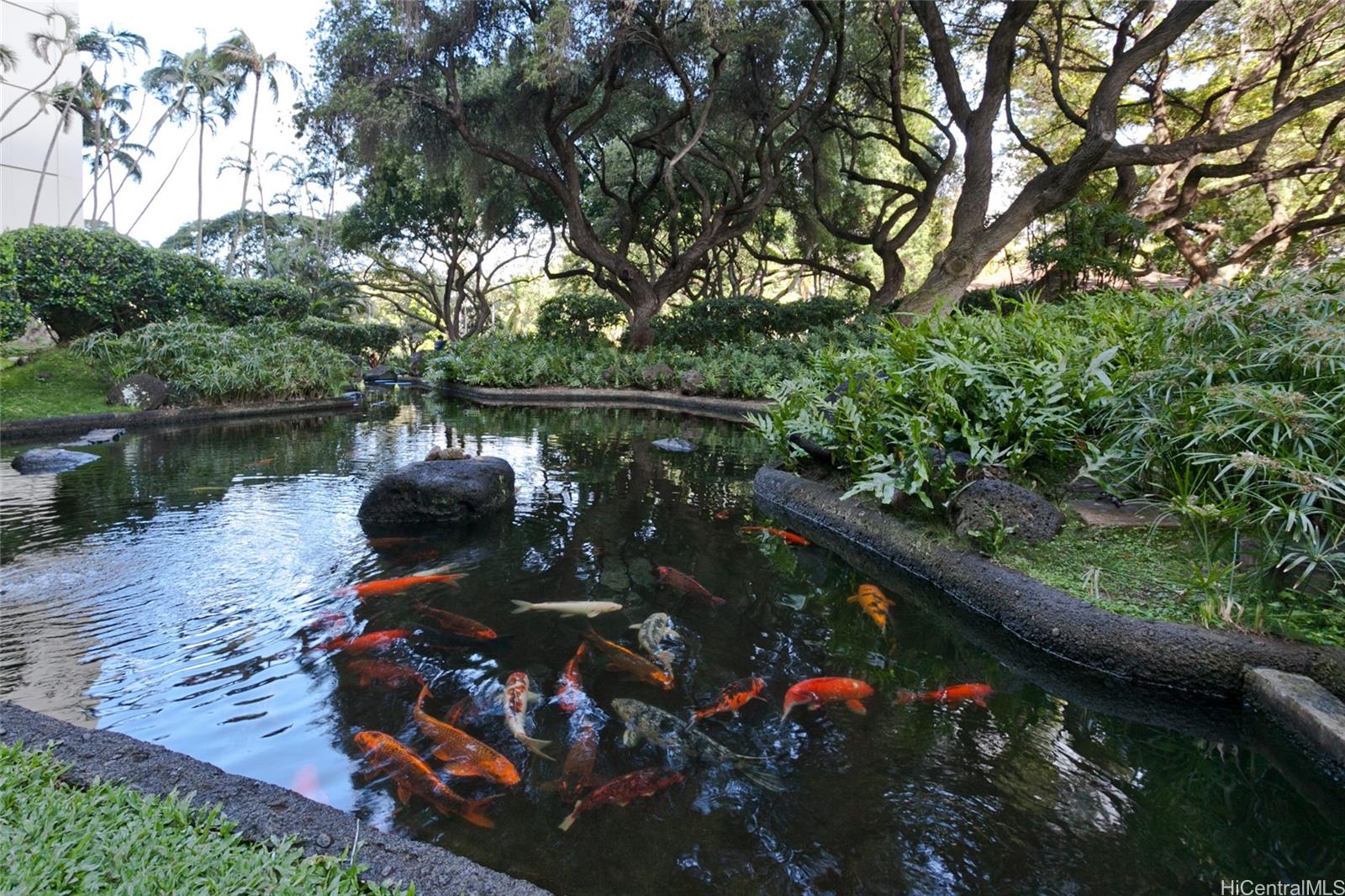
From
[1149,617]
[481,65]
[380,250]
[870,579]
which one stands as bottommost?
[870,579]

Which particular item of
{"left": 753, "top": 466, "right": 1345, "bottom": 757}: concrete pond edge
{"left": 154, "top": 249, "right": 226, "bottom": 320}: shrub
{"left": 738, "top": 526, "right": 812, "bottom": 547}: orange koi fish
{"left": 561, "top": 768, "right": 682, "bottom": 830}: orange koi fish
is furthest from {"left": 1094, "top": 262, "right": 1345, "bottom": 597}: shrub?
{"left": 154, "top": 249, "right": 226, "bottom": 320}: shrub

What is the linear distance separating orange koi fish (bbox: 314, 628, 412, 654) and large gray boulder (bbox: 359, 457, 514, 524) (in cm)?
252

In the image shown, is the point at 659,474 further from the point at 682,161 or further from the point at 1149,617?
the point at 682,161

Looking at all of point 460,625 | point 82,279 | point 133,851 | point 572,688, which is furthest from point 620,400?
point 133,851

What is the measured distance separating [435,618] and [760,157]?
16.8 m

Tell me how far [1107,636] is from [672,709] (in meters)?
2.51

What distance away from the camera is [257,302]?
17.9m

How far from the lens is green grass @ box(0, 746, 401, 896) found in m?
1.82

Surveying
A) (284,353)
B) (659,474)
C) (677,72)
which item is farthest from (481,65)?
(659,474)

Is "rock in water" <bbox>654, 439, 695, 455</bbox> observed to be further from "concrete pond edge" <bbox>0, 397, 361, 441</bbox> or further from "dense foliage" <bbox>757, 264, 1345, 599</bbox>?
"concrete pond edge" <bbox>0, 397, 361, 441</bbox>

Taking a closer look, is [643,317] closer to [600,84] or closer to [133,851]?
[600,84]

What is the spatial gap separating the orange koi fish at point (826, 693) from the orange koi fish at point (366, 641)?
2.29 meters

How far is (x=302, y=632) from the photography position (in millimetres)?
4207

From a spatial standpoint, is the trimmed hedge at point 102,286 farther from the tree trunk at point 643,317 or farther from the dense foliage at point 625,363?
the tree trunk at point 643,317
